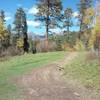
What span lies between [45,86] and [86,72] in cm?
415

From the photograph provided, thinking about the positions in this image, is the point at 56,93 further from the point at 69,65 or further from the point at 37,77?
the point at 69,65

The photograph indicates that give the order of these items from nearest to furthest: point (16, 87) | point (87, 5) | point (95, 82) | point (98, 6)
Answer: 1. point (16, 87)
2. point (95, 82)
3. point (98, 6)
4. point (87, 5)

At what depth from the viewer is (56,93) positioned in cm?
1524

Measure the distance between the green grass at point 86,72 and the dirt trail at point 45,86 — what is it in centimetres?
80

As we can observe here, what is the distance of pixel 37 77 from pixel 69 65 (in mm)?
4208

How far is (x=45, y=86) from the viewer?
54.3 feet

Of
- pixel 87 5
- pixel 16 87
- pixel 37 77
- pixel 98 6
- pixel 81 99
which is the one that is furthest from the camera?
pixel 87 5

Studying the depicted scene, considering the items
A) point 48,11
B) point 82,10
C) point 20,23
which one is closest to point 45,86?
point 48,11

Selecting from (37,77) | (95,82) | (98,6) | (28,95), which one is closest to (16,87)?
(28,95)

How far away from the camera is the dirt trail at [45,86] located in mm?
14617

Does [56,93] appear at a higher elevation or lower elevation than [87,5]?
lower

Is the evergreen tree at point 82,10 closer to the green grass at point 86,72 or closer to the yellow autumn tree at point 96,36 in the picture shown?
the yellow autumn tree at point 96,36

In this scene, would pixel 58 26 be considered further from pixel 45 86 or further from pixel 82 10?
pixel 45 86

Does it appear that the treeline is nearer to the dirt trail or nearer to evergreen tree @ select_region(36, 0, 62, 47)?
evergreen tree @ select_region(36, 0, 62, 47)
